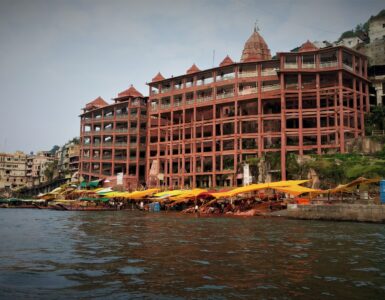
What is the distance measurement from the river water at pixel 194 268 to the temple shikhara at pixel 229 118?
116ft

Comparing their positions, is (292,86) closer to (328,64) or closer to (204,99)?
(328,64)

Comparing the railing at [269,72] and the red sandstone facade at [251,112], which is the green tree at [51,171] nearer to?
the red sandstone facade at [251,112]

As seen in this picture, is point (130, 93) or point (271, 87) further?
point (130, 93)

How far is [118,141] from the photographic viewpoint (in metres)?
78.2

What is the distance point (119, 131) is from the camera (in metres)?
76.4

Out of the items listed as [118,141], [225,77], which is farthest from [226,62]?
[118,141]

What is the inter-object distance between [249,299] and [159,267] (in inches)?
156

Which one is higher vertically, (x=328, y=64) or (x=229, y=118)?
(x=328, y=64)

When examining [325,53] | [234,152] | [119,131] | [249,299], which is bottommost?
[249,299]

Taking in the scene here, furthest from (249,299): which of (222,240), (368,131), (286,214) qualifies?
(368,131)

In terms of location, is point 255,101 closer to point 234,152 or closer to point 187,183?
point 234,152

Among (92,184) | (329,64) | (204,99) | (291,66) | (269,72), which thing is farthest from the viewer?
(92,184)

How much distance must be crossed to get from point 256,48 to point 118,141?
3212cm

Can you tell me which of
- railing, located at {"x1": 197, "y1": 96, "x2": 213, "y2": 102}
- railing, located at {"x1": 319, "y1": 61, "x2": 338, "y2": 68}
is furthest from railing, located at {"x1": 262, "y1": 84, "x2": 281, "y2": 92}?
railing, located at {"x1": 197, "y1": 96, "x2": 213, "y2": 102}
